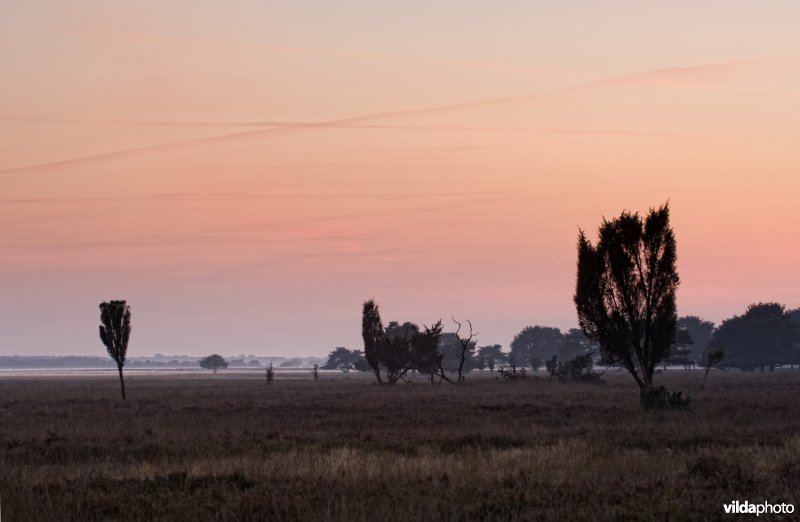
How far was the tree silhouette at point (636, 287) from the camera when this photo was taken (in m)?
42.2

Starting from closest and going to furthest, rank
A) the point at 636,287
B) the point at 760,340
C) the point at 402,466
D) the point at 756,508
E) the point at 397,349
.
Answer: the point at 756,508 → the point at 402,466 → the point at 636,287 → the point at 397,349 → the point at 760,340

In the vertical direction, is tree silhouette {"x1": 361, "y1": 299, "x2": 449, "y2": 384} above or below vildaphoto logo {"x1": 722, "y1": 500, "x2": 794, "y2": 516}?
above

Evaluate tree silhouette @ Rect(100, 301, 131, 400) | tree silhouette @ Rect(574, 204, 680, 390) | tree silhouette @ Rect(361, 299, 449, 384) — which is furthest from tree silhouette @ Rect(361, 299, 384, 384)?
tree silhouette @ Rect(574, 204, 680, 390)

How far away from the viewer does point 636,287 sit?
42.5 m

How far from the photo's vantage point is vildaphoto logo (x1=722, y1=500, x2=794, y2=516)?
1377 cm

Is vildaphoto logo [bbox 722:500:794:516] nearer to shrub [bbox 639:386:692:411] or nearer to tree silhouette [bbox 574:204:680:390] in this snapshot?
shrub [bbox 639:386:692:411]

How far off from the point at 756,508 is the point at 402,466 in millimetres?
7598

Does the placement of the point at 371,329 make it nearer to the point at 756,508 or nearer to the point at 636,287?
the point at 636,287

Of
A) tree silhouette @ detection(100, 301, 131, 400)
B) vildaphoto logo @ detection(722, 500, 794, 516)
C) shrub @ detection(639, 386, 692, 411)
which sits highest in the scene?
tree silhouette @ detection(100, 301, 131, 400)

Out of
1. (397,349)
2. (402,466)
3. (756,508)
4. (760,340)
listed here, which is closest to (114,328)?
(397,349)

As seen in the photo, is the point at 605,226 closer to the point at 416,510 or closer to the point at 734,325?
the point at 416,510

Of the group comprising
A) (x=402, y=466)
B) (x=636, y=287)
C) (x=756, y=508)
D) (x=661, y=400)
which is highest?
(x=636, y=287)

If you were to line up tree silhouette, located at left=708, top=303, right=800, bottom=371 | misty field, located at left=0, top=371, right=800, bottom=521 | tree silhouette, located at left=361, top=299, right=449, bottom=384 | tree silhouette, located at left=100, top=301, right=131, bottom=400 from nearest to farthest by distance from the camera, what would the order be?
misty field, located at left=0, top=371, right=800, bottom=521, tree silhouette, located at left=100, top=301, right=131, bottom=400, tree silhouette, located at left=361, top=299, right=449, bottom=384, tree silhouette, located at left=708, top=303, right=800, bottom=371

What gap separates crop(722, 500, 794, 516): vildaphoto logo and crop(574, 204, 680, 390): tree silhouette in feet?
91.9
